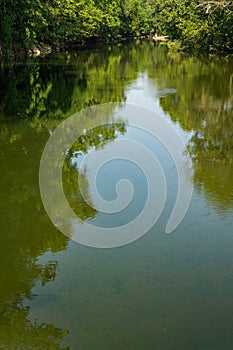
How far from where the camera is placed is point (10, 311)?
418 cm

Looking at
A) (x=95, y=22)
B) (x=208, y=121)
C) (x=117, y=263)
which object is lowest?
(x=117, y=263)

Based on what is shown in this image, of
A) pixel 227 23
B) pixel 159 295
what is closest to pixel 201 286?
pixel 159 295

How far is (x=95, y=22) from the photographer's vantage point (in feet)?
161

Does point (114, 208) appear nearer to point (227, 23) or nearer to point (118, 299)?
point (118, 299)

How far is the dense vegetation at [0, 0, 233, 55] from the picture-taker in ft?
66.5

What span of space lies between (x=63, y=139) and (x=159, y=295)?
21.1 ft

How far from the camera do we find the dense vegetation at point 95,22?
66.5ft

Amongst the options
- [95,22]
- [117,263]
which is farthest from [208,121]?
[95,22]

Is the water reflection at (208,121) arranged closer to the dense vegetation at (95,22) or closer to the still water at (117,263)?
the still water at (117,263)

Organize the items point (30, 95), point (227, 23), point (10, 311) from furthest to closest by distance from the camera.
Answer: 1. point (227, 23)
2. point (30, 95)
3. point (10, 311)

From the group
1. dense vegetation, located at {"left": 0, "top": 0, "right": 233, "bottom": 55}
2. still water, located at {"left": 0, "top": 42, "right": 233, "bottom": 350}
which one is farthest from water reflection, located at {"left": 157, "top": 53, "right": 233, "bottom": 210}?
dense vegetation, located at {"left": 0, "top": 0, "right": 233, "bottom": 55}

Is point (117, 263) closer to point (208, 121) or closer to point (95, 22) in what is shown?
point (208, 121)

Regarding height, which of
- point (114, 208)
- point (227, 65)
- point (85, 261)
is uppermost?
point (227, 65)

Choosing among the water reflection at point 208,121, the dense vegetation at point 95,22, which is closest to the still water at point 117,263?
the water reflection at point 208,121
